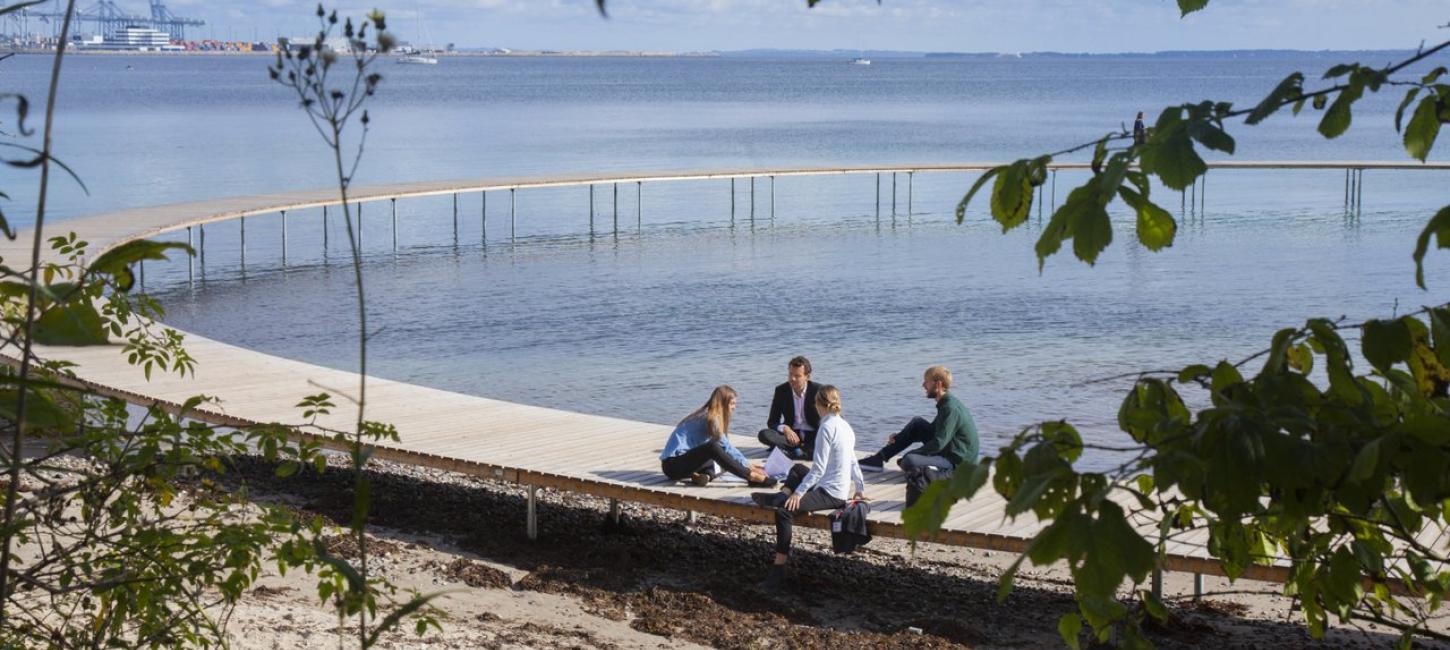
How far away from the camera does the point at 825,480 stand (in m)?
8.48

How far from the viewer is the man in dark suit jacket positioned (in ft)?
33.5

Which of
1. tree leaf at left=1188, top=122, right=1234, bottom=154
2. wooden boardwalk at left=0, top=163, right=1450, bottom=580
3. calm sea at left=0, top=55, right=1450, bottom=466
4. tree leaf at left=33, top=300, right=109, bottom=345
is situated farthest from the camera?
calm sea at left=0, top=55, right=1450, bottom=466

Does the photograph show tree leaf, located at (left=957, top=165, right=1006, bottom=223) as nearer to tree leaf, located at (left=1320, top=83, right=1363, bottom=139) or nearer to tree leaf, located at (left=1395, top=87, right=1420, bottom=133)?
tree leaf, located at (left=1320, top=83, right=1363, bottom=139)

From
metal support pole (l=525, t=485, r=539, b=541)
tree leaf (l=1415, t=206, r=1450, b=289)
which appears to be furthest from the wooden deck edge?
tree leaf (l=1415, t=206, r=1450, b=289)

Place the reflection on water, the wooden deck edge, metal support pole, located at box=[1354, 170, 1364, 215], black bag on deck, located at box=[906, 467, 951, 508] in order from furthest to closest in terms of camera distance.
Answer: metal support pole, located at box=[1354, 170, 1364, 215], the reflection on water, black bag on deck, located at box=[906, 467, 951, 508], the wooden deck edge

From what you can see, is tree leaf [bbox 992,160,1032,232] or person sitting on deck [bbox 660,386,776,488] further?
person sitting on deck [bbox 660,386,776,488]

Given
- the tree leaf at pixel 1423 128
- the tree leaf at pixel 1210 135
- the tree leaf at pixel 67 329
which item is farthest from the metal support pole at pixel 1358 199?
the tree leaf at pixel 67 329

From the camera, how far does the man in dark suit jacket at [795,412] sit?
10203 millimetres

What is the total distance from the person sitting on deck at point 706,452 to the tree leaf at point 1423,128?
6.87m

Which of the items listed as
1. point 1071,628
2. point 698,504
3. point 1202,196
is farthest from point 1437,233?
point 1202,196

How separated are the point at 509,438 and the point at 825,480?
2.83 metres

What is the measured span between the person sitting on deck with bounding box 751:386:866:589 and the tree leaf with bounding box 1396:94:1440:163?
6151 mm

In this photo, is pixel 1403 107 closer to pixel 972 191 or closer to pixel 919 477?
pixel 972 191

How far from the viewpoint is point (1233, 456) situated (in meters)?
1.61
